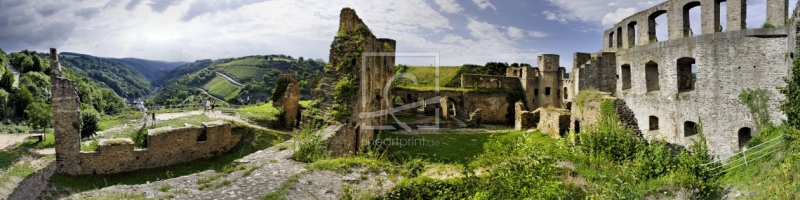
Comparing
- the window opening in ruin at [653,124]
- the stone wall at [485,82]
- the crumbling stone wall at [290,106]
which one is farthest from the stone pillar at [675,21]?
the stone wall at [485,82]

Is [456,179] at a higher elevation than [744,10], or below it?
below

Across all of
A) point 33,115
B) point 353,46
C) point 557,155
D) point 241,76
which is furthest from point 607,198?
point 241,76

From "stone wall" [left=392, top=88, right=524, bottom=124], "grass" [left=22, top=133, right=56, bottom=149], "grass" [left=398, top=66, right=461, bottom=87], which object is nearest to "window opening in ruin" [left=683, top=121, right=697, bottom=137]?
"stone wall" [left=392, top=88, right=524, bottom=124]

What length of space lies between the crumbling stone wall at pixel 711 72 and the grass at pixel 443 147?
6434mm

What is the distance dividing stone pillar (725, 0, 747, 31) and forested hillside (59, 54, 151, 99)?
101151 millimetres

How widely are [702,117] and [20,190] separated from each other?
2166 centimetres

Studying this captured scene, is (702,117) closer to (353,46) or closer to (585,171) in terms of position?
(585,171)

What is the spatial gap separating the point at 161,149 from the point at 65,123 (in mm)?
3311

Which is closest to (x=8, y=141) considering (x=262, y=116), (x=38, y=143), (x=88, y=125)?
(x=38, y=143)

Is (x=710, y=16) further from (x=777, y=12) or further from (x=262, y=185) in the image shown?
(x=262, y=185)

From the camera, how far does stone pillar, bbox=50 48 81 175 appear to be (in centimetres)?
1571

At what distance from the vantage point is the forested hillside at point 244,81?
2862 inches

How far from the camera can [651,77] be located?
15.6 meters

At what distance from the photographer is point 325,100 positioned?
12.4m
